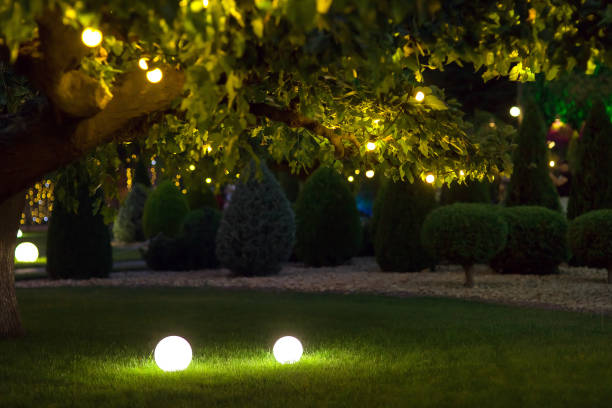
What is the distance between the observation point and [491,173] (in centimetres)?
704

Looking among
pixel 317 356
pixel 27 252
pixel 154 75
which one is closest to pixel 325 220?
pixel 27 252

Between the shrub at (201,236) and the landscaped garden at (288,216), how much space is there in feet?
6.01

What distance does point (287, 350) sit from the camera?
7555 millimetres

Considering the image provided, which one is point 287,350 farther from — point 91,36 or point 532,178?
point 532,178

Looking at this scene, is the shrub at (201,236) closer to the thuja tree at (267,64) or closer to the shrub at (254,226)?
the shrub at (254,226)

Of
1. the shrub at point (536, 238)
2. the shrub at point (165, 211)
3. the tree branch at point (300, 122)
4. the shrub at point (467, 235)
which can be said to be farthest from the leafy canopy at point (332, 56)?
the shrub at point (165, 211)

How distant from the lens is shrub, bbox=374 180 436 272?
17.8 metres

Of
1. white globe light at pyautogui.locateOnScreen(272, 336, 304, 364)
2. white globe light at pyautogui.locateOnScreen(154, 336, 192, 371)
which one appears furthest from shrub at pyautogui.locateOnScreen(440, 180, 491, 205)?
white globe light at pyautogui.locateOnScreen(154, 336, 192, 371)

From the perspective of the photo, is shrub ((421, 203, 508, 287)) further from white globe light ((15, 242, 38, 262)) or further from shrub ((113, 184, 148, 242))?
shrub ((113, 184, 148, 242))

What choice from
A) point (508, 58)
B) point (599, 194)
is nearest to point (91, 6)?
point (508, 58)

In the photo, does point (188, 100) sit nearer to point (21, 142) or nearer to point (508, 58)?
point (21, 142)

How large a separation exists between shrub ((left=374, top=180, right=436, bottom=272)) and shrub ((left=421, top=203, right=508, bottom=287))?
2743 mm

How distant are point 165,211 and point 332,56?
2583cm

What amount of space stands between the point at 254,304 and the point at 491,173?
649cm
